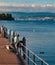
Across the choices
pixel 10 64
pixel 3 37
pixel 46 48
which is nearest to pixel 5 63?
pixel 10 64

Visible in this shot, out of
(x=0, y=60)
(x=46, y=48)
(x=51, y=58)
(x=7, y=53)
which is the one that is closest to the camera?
(x=0, y=60)

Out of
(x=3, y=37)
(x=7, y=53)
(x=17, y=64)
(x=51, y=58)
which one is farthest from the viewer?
(x=51, y=58)

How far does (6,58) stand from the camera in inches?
1091

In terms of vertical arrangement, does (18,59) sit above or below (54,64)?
above

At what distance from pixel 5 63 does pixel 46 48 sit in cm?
3990

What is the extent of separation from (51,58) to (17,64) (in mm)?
28795

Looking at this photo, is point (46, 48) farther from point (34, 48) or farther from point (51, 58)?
point (51, 58)

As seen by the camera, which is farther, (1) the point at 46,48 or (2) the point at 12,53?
(1) the point at 46,48

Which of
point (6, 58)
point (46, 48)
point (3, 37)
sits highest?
point (6, 58)

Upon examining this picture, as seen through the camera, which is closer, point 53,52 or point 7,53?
point 7,53

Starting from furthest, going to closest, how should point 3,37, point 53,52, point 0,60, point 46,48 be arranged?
point 46,48, point 53,52, point 3,37, point 0,60

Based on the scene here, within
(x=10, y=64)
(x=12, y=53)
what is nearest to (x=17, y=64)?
(x=10, y=64)

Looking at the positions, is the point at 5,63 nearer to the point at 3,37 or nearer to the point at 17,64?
the point at 17,64

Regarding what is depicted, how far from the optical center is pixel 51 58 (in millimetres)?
53406
